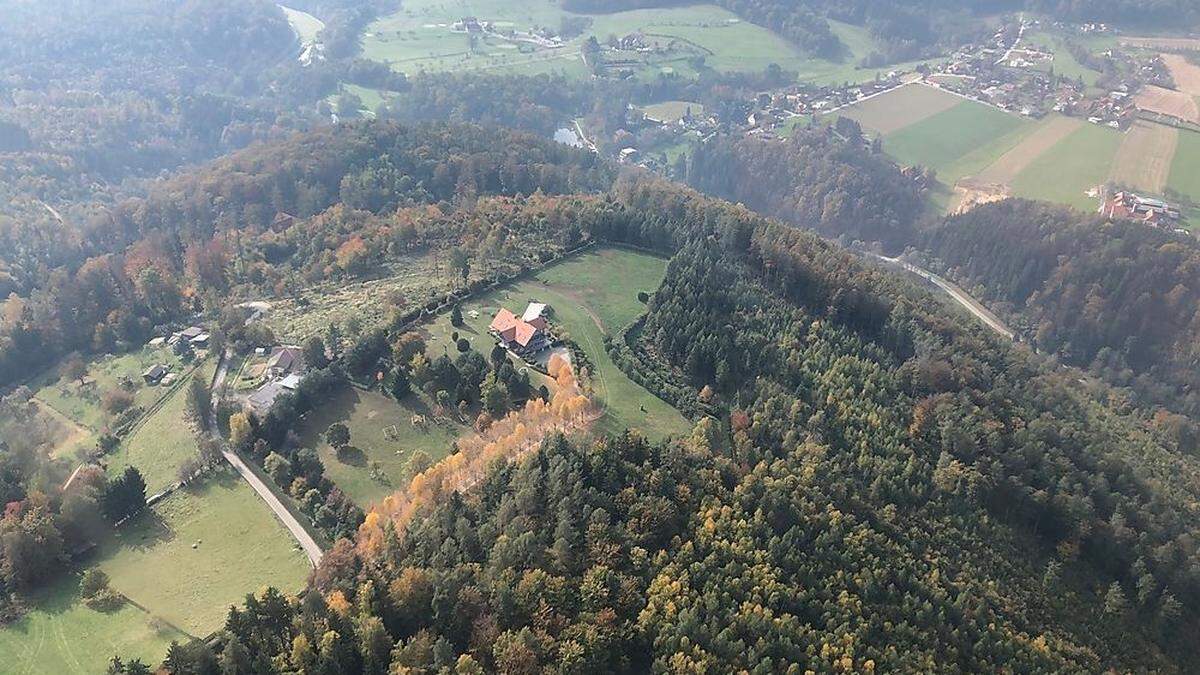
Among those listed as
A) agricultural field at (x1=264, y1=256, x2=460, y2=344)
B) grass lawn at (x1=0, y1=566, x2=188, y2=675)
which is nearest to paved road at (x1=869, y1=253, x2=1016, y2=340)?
agricultural field at (x1=264, y1=256, x2=460, y2=344)

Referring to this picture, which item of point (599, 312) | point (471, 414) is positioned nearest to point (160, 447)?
point (471, 414)

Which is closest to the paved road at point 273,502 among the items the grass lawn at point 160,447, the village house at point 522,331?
the grass lawn at point 160,447

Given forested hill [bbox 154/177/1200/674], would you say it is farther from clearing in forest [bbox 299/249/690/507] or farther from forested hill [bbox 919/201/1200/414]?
forested hill [bbox 919/201/1200/414]

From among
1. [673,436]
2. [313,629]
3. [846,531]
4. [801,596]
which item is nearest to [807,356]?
[673,436]

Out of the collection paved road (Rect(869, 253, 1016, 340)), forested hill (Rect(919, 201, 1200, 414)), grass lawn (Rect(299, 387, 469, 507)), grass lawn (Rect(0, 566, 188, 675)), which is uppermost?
grass lawn (Rect(299, 387, 469, 507))

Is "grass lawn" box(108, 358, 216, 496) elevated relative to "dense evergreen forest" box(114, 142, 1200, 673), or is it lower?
lower

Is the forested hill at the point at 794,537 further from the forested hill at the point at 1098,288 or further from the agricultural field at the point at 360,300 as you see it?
the forested hill at the point at 1098,288

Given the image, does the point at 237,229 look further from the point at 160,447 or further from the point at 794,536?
the point at 794,536
